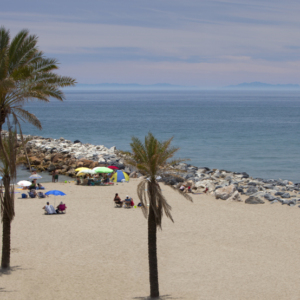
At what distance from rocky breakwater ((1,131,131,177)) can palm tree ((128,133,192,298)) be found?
25763 millimetres

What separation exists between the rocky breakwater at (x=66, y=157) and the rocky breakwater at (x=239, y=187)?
7.33 m

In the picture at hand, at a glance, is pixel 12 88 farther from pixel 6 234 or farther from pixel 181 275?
pixel 181 275

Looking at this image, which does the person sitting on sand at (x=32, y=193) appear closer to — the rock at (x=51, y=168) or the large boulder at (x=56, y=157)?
the rock at (x=51, y=168)

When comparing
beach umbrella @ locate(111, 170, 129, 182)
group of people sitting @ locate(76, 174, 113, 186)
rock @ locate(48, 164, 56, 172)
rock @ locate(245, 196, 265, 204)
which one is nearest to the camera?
rock @ locate(245, 196, 265, 204)

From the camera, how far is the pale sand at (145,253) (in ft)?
47.1

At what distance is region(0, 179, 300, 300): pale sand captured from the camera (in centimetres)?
1434

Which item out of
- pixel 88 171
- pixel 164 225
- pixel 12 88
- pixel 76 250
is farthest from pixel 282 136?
pixel 12 88

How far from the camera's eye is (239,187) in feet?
112

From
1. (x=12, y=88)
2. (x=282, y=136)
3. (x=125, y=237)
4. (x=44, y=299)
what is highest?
(x=282, y=136)

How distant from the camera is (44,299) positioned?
13266 mm

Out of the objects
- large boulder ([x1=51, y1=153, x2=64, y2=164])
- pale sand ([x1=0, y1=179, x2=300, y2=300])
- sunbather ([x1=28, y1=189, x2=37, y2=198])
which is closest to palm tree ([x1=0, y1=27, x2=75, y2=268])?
pale sand ([x1=0, y1=179, x2=300, y2=300])

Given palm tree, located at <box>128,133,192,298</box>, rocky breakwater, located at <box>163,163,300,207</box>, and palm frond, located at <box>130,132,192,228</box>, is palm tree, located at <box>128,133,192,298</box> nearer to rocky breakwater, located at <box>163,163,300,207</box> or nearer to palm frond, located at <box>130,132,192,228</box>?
palm frond, located at <box>130,132,192,228</box>

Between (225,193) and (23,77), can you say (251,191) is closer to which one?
(225,193)

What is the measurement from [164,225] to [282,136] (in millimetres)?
59467
